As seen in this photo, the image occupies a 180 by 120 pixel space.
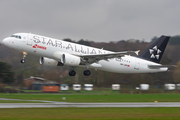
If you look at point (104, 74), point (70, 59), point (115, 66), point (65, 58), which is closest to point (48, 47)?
point (65, 58)

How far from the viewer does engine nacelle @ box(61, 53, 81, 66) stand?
3372 centimetres

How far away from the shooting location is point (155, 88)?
5794 cm

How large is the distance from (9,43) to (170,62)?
181 ft

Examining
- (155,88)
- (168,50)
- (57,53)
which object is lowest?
(155,88)

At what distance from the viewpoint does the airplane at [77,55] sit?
3275 centimetres

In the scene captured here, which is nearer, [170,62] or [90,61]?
[90,61]

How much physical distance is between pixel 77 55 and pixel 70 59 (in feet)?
5.08

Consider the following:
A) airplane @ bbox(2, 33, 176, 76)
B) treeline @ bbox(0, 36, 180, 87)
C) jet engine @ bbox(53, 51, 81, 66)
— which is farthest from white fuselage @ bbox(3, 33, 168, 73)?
treeline @ bbox(0, 36, 180, 87)

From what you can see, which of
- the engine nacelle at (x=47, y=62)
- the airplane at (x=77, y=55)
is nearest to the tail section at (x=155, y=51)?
the airplane at (x=77, y=55)

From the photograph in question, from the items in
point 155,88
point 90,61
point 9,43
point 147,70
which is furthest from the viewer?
point 155,88

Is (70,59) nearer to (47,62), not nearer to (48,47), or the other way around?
(48,47)

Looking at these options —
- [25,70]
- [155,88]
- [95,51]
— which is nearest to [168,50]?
[155,88]

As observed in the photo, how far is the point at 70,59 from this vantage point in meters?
33.9

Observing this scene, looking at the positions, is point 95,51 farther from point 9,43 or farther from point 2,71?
point 2,71
